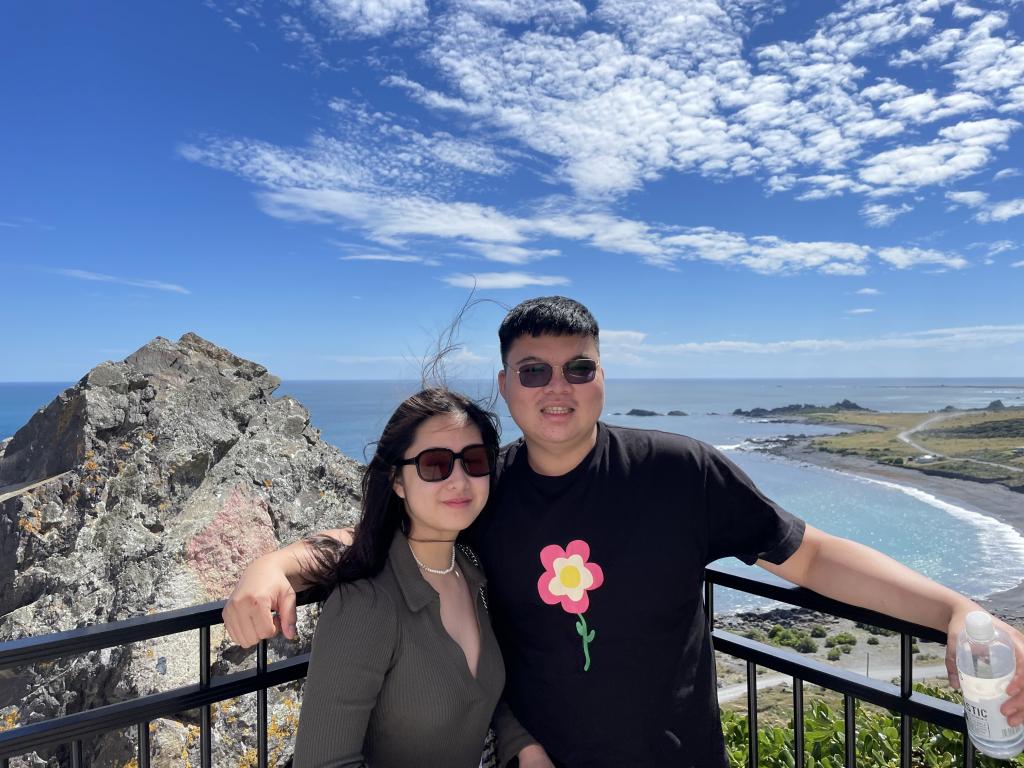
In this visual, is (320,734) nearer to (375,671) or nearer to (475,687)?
(375,671)

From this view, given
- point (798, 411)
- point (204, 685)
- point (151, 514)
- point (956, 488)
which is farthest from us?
point (798, 411)

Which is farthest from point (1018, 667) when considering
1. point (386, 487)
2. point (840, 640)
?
point (840, 640)

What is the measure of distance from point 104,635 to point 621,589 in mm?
1394

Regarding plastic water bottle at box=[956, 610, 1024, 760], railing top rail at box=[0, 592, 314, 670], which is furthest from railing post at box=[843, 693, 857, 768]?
railing top rail at box=[0, 592, 314, 670]

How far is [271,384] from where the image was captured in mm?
8148

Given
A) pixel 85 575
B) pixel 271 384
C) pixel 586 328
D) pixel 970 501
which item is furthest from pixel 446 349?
pixel 970 501

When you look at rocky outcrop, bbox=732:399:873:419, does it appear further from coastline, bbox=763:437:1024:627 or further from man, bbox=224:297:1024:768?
man, bbox=224:297:1024:768

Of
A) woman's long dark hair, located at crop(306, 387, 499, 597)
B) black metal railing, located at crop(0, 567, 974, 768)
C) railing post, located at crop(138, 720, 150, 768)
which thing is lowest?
railing post, located at crop(138, 720, 150, 768)

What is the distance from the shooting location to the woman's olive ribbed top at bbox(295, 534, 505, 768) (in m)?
1.55

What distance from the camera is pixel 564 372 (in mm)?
2193

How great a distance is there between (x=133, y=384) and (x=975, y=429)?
85.0 metres

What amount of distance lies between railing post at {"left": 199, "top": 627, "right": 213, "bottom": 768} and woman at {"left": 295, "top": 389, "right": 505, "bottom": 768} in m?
0.36

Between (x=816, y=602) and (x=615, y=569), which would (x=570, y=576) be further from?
(x=816, y=602)

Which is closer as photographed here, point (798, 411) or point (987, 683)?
point (987, 683)
